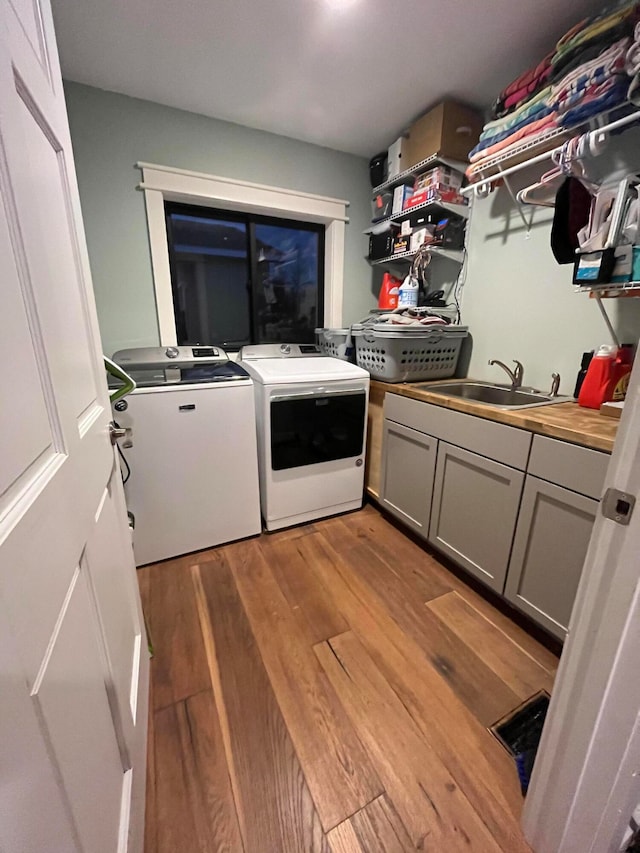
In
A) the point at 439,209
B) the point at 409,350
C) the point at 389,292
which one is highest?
the point at 439,209

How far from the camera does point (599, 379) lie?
4.74 ft

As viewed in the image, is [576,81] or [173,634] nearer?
[576,81]

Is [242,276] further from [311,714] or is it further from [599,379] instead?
[311,714]

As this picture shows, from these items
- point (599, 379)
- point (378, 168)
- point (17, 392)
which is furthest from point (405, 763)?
point (378, 168)

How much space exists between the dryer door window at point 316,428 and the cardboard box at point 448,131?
1.41 m

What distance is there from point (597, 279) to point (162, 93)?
228cm

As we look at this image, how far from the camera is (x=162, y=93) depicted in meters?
1.81

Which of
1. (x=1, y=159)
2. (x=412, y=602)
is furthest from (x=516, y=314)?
(x=1, y=159)

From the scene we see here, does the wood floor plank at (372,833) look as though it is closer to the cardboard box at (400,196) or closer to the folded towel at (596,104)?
the folded towel at (596,104)

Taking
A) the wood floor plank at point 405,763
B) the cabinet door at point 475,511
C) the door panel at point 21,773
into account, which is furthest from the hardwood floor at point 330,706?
the door panel at point 21,773

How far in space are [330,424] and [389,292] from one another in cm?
116

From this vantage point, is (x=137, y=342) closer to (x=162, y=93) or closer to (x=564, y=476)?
(x=162, y=93)

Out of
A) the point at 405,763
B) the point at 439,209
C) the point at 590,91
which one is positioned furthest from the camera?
the point at 439,209

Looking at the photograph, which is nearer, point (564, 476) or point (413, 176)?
point (564, 476)
